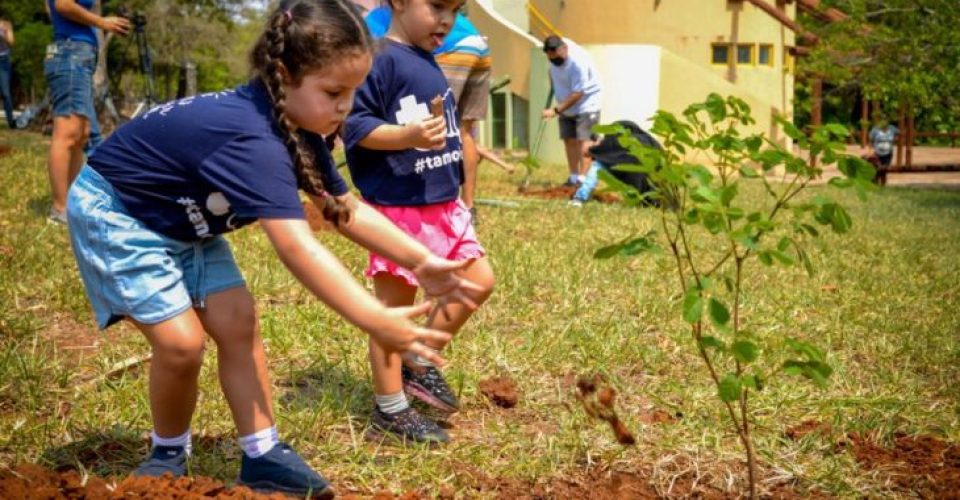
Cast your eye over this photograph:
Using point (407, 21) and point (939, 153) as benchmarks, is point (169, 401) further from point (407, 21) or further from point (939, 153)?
point (939, 153)

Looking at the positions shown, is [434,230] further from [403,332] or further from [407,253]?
[403,332]

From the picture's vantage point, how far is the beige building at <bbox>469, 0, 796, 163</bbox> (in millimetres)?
16875

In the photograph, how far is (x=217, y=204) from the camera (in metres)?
2.38

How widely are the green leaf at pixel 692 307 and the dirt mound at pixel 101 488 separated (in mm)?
1038

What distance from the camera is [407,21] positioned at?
3.14 m

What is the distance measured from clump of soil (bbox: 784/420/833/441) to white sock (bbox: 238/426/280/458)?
1645mm

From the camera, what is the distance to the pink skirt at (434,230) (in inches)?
122

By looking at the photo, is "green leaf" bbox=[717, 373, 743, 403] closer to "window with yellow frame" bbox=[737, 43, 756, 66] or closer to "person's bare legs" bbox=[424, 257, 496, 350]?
"person's bare legs" bbox=[424, 257, 496, 350]

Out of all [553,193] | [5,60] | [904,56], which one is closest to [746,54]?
[904,56]

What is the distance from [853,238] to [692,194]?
614 cm

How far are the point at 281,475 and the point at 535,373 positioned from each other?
1391 mm

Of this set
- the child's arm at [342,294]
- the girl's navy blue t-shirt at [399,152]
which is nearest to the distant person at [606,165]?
the girl's navy blue t-shirt at [399,152]

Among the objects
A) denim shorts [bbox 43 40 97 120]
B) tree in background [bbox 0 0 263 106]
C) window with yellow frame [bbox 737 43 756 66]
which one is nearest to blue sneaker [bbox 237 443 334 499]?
denim shorts [bbox 43 40 97 120]

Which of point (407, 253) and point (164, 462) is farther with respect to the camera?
point (164, 462)
